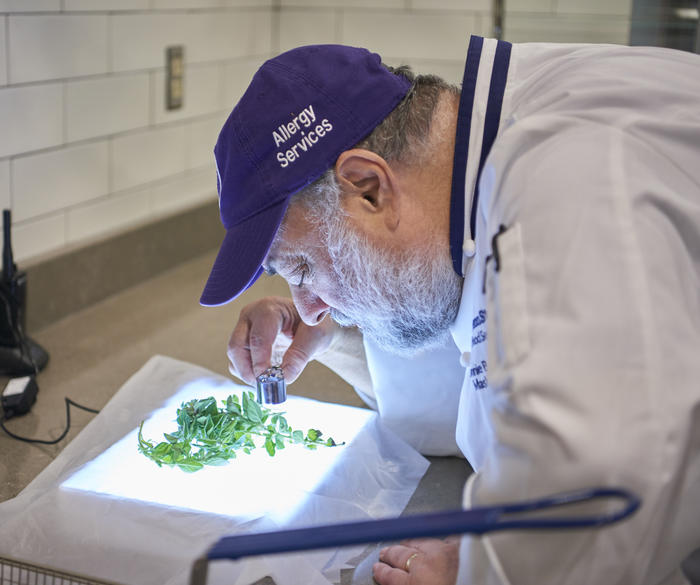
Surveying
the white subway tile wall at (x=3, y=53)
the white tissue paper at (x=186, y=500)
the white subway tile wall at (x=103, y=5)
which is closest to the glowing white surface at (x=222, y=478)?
the white tissue paper at (x=186, y=500)

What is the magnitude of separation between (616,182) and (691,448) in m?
0.21

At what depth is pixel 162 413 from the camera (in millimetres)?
1072

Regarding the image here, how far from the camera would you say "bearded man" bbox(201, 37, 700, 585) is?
22.7 inches

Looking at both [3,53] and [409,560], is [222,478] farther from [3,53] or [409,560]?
[3,53]

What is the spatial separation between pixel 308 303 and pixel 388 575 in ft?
1.04

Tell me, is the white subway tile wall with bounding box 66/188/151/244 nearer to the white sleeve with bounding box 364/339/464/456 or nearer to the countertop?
the countertop

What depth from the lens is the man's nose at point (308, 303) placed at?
96 centimetres

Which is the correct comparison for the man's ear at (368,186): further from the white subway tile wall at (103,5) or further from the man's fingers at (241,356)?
the white subway tile wall at (103,5)

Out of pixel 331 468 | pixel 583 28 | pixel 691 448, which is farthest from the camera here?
pixel 583 28

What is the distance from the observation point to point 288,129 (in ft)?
2.62

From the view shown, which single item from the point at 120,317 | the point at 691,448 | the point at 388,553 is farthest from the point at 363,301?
the point at 120,317

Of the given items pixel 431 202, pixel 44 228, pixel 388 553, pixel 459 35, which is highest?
pixel 459 35

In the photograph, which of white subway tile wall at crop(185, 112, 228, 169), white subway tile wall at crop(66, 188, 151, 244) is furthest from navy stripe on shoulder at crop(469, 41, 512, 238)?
white subway tile wall at crop(185, 112, 228, 169)

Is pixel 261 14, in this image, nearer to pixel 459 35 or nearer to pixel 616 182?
pixel 459 35
